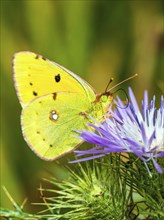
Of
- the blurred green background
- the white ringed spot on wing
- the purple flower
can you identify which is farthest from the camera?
the blurred green background

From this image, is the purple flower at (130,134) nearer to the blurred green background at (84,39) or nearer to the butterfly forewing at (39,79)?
the butterfly forewing at (39,79)

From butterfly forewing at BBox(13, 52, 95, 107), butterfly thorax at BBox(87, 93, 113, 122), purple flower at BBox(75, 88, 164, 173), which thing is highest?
butterfly forewing at BBox(13, 52, 95, 107)

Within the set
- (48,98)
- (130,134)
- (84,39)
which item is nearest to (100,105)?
(48,98)

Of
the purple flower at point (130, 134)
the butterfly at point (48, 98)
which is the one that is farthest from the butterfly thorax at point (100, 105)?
the purple flower at point (130, 134)

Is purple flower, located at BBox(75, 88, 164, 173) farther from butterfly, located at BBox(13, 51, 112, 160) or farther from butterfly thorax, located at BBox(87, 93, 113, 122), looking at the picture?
butterfly, located at BBox(13, 51, 112, 160)

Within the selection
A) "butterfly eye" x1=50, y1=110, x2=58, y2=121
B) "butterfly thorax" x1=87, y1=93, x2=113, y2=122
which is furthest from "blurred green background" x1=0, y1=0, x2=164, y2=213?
"butterfly thorax" x1=87, y1=93, x2=113, y2=122

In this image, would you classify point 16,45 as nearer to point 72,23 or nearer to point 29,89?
point 72,23

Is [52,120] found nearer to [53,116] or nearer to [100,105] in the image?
[53,116]
